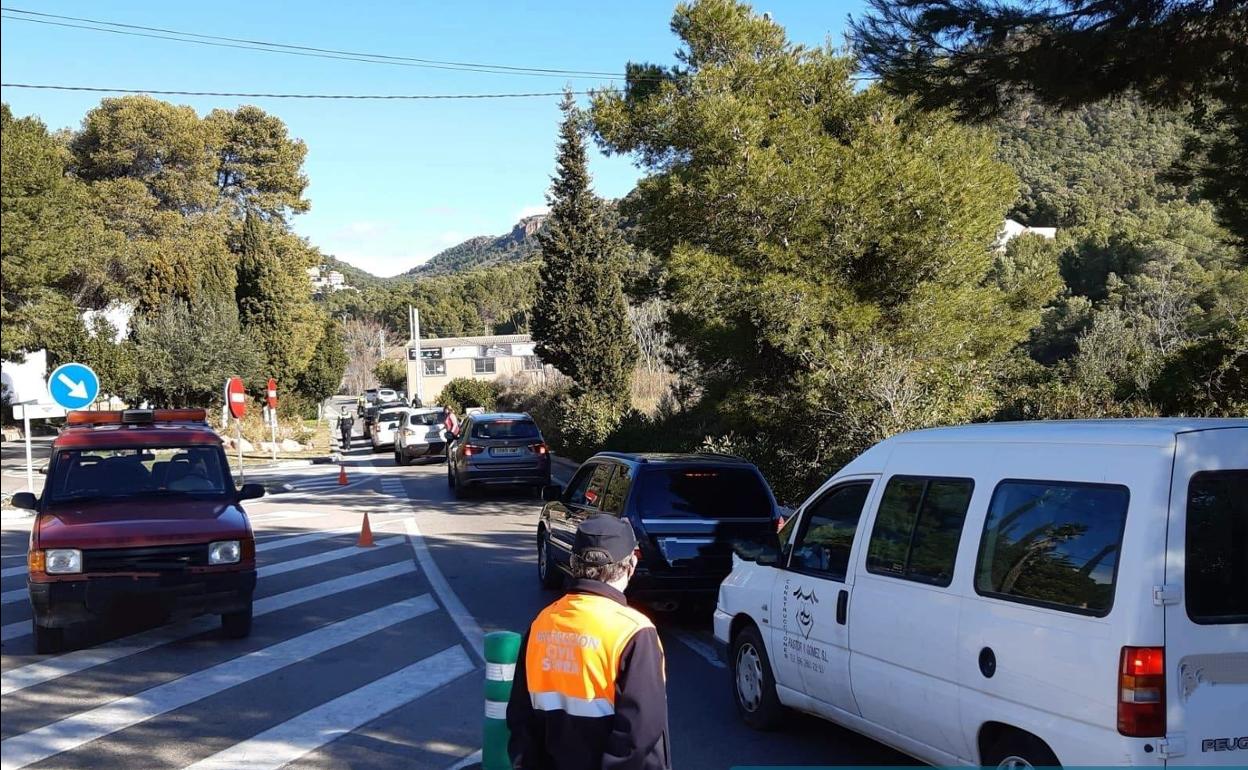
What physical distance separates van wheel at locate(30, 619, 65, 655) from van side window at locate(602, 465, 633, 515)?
4.87 meters

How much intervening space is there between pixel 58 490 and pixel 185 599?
1.80 meters

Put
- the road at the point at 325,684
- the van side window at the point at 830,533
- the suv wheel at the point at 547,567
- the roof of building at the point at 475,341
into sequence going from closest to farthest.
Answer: the van side window at the point at 830,533 → the road at the point at 325,684 → the suv wheel at the point at 547,567 → the roof of building at the point at 475,341

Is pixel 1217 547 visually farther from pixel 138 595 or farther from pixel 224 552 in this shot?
pixel 138 595

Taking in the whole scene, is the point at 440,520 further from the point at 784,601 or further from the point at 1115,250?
the point at 1115,250

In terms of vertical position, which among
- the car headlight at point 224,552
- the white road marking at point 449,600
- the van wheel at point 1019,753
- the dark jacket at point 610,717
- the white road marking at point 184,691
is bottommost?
the white road marking at point 449,600

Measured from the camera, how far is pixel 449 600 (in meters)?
11.6

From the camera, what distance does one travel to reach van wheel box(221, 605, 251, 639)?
962cm

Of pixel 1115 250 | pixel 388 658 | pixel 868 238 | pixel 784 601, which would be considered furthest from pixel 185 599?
pixel 1115 250

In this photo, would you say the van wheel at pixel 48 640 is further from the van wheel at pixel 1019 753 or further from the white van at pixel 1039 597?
the van wheel at pixel 1019 753

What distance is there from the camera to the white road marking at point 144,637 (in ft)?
27.6

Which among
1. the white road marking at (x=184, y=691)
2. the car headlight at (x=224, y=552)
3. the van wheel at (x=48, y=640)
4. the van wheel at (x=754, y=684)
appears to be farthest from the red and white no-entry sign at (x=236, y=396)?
the van wheel at (x=754, y=684)

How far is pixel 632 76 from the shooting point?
19703 millimetres

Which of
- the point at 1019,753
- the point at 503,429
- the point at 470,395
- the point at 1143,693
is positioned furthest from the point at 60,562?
the point at 470,395

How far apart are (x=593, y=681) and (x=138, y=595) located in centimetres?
661
